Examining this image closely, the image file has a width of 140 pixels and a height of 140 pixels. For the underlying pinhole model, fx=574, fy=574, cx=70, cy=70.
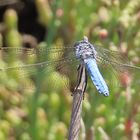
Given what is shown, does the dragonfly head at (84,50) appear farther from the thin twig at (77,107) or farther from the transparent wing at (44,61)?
the thin twig at (77,107)

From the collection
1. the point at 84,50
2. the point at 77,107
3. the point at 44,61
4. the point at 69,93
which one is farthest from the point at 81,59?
the point at 69,93

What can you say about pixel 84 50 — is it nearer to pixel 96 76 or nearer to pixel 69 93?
pixel 96 76

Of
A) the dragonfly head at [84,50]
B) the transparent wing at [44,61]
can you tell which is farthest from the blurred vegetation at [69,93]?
the dragonfly head at [84,50]

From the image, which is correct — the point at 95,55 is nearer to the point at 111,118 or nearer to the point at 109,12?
the point at 111,118

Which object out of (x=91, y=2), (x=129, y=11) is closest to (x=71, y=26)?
(x=91, y=2)

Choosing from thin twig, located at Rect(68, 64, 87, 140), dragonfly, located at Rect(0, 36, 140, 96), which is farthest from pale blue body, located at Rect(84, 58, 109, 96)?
thin twig, located at Rect(68, 64, 87, 140)

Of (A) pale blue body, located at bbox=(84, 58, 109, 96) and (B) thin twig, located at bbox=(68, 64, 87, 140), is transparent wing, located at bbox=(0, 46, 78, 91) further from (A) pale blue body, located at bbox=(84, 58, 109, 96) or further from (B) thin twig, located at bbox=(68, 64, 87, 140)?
(B) thin twig, located at bbox=(68, 64, 87, 140)
